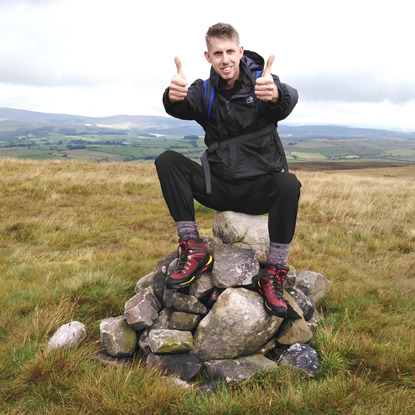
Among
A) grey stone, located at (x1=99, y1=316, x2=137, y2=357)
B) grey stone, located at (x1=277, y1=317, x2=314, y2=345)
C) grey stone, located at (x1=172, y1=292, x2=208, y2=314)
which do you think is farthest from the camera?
grey stone, located at (x1=172, y1=292, x2=208, y2=314)

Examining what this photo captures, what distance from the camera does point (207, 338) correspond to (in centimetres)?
400

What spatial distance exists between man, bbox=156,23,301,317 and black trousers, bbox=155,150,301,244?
0.04 feet

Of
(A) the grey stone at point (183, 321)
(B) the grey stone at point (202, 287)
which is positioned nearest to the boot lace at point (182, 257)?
(B) the grey stone at point (202, 287)

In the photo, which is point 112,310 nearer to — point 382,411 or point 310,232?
point 382,411

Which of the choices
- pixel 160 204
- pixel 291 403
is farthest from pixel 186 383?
pixel 160 204

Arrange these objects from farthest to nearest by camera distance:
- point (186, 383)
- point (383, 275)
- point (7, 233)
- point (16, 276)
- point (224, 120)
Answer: point (7, 233)
point (383, 275)
point (16, 276)
point (224, 120)
point (186, 383)

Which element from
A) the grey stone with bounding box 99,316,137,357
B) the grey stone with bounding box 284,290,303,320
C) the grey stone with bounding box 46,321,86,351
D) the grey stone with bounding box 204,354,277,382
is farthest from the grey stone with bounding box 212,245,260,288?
the grey stone with bounding box 46,321,86,351

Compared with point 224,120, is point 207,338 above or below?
below

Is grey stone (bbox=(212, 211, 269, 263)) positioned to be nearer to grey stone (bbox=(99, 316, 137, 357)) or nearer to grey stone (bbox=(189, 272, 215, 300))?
grey stone (bbox=(189, 272, 215, 300))

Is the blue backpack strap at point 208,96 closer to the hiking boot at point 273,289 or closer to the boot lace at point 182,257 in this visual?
the boot lace at point 182,257

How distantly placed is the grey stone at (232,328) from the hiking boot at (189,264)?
479 millimetres

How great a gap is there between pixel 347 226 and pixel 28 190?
1128cm

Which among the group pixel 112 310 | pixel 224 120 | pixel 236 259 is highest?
pixel 224 120

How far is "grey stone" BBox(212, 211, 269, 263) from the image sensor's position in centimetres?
491
